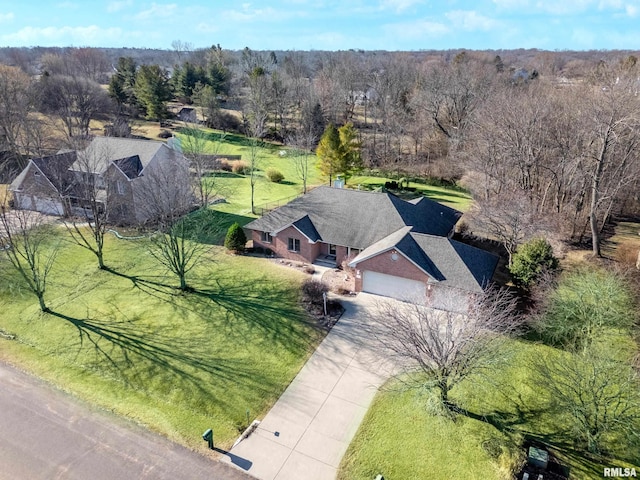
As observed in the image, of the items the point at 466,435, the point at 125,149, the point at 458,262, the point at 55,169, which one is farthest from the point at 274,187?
the point at 466,435

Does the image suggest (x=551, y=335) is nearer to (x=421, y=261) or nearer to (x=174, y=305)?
(x=421, y=261)

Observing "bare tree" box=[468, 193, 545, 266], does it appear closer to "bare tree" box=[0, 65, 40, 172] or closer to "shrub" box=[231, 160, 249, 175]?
"shrub" box=[231, 160, 249, 175]

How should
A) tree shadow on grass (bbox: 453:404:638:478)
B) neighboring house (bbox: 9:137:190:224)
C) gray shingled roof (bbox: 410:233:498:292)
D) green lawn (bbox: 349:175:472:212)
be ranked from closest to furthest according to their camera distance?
tree shadow on grass (bbox: 453:404:638:478) < gray shingled roof (bbox: 410:233:498:292) < neighboring house (bbox: 9:137:190:224) < green lawn (bbox: 349:175:472:212)

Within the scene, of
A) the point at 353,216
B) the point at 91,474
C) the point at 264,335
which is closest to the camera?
the point at 91,474

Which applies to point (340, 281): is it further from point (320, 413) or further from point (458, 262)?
point (320, 413)

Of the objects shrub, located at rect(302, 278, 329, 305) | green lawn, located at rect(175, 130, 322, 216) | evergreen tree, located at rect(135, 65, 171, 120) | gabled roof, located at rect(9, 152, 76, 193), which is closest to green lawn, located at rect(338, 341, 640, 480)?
shrub, located at rect(302, 278, 329, 305)

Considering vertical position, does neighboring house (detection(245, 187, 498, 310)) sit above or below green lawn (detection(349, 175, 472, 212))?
above

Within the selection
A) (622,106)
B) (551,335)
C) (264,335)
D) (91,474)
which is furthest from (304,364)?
(622,106)
